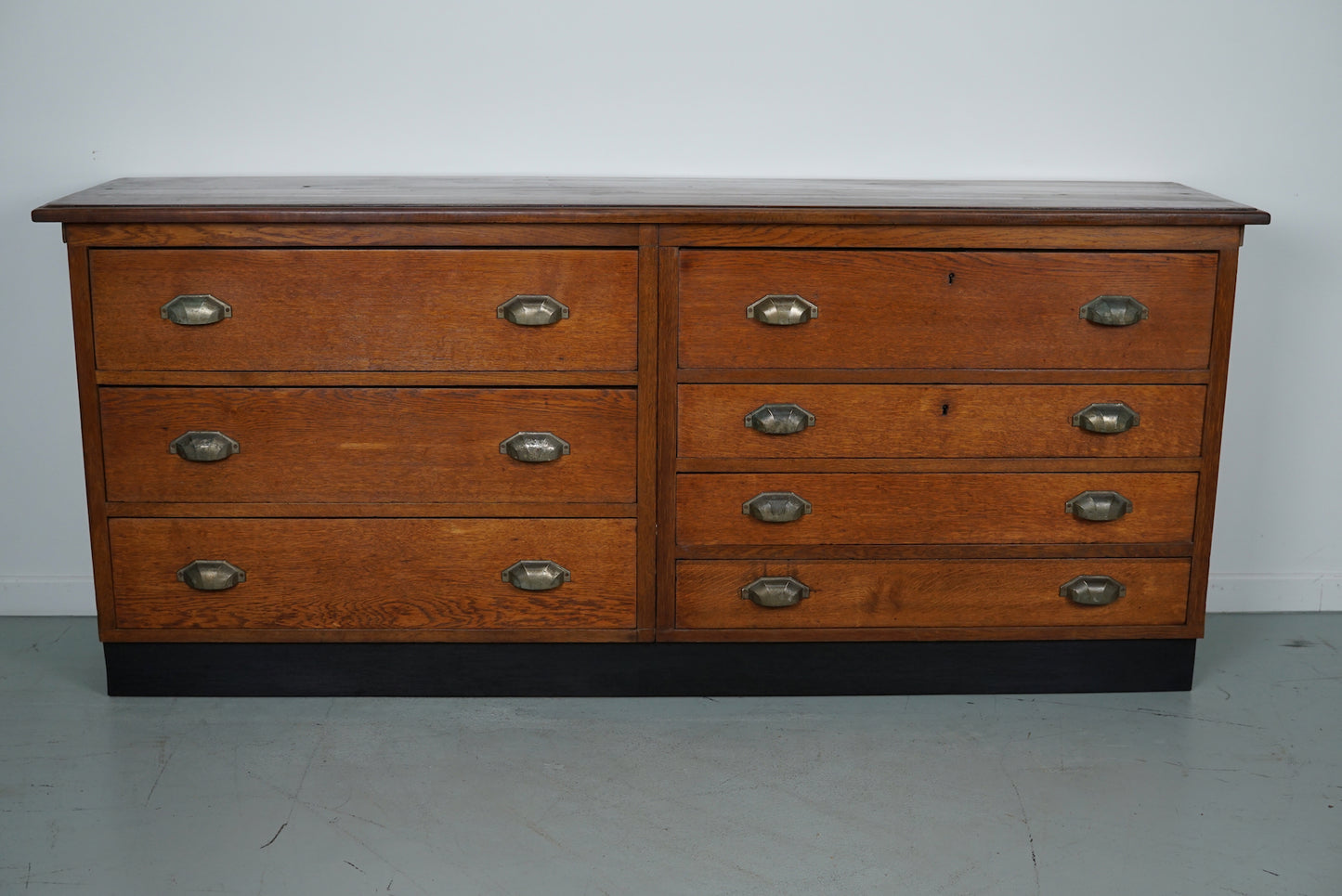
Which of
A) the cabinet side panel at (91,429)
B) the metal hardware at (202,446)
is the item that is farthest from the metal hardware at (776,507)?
the cabinet side panel at (91,429)

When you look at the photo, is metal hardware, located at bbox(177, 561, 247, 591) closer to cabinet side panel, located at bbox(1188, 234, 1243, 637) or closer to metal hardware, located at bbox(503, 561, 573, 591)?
metal hardware, located at bbox(503, 561, 573, 591)

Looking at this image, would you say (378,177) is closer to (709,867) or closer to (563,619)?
(563,619)

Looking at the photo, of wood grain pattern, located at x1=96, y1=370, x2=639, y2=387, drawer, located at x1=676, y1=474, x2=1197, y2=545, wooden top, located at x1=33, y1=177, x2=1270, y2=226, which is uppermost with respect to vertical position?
wooden top, located at x1=33, y1=177, x2=1270, y2=226

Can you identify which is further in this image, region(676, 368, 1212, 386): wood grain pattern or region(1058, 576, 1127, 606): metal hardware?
region(1058, 576, 1127, 606): metal hardware

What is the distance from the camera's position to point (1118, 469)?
8.48 feet

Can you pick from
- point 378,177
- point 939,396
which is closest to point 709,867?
point 939,396

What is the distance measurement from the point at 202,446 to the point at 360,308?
1.33 feet

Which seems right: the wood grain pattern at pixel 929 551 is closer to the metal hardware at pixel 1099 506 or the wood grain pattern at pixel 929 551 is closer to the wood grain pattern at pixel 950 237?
the metal hardware at pixel 1099 506

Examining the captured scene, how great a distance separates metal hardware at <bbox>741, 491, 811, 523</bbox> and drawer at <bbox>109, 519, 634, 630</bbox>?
0.82 feet

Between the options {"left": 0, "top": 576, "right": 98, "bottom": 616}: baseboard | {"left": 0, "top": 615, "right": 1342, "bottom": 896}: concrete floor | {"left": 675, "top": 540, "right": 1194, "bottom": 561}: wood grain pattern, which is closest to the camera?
{"left": 0, "top": 615, "right": 1342, "bottom": 896}: concrete floor

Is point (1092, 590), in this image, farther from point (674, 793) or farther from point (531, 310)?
point (531, 310)

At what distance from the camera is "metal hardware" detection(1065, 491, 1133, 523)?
2584 mm

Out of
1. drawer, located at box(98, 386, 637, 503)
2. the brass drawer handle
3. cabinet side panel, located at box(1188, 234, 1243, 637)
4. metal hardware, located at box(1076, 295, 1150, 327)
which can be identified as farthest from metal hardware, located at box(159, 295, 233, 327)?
cabinet side panel, located at box(1188, 234, 1243, 637)

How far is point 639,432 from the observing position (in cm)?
253
